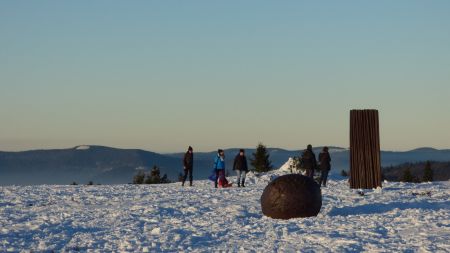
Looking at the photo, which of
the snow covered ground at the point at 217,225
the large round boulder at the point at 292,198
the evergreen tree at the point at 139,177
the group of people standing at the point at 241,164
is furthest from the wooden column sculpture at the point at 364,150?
the evergreen tree at the point at 139,177

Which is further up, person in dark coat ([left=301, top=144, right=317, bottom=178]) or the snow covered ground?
person in dark coat ([left=301, top=144, right=317, bottom=178])

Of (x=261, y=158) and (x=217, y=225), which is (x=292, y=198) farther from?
(x=261, y=158)

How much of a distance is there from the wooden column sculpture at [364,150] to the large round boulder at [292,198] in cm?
915

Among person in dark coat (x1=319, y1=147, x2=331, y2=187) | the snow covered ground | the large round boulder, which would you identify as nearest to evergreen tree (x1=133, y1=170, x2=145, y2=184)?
person in dark coat (x1=319, y1=147, x2=331, y2=187)

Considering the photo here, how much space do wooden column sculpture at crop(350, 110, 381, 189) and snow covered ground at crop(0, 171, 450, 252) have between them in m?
2.63

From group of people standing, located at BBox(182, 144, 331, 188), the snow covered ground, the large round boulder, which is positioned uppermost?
group of people standing, located at BBox(182, 144, 331, 188)

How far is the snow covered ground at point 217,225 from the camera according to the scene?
1423 centimetres

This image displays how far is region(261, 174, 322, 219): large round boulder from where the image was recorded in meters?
18.0

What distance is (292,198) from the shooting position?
18.0 meters

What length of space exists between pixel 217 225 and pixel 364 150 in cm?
1173

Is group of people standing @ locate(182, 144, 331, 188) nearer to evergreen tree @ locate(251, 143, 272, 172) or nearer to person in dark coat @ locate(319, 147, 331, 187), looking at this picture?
person in dark coat @ locate(319, 147, 331, 187)

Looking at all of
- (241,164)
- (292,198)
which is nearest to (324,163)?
(241,164)

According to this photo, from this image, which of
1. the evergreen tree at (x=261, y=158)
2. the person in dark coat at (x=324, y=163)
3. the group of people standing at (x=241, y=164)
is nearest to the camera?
the group of people standing at (x=241, y=164)

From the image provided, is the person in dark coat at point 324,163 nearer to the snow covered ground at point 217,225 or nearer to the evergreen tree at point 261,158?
the snow covered ground at point 217,225
